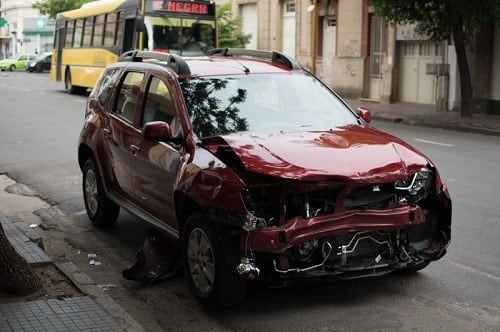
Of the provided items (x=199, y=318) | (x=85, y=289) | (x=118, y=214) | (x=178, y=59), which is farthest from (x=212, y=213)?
(x=118, y=214)

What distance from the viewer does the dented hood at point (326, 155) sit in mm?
5078

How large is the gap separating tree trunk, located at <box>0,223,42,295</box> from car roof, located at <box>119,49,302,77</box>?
209cm

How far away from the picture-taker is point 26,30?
73312 millimetres

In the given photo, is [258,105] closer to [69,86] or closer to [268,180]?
[268,180]

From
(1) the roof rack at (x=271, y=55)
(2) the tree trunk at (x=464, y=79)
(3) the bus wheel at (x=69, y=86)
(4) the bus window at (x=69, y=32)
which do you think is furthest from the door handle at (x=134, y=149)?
(4) the bus window at (x=69, y=32)

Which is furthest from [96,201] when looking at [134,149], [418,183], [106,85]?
[418,183]

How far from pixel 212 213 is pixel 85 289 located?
1360 millimetres

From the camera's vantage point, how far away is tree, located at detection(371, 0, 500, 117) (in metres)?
19.4

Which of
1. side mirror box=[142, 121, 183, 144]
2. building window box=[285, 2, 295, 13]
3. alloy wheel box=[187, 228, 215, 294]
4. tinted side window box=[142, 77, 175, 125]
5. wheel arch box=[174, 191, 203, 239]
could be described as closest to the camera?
alloy wheel box=[187, 228, 215, 294]

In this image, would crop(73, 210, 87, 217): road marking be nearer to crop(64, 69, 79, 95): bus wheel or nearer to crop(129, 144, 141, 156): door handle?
crop(129, 144, 141, 156): door handle

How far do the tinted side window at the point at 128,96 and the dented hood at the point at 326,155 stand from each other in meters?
1.68

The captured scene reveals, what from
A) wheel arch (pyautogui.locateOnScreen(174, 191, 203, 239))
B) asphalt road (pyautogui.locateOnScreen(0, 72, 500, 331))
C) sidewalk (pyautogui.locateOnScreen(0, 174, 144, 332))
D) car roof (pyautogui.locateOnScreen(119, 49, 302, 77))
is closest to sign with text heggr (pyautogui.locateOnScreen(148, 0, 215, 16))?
asphalt road (pyautogui.locateOnScreen(0, 72, 500, 331))

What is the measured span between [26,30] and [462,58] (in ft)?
200

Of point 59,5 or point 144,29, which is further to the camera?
point 59,5
